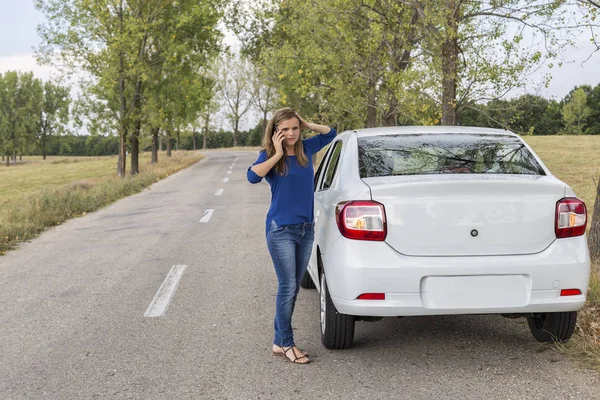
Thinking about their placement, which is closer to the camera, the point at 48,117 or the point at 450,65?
the point at 450,65

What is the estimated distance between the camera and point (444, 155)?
438 cm

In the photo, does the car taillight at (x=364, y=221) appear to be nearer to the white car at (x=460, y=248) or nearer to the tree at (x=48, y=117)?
the white car at (x=460, y=248)

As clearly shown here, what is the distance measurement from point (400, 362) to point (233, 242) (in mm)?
5646

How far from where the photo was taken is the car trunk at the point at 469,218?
3740 millimetres

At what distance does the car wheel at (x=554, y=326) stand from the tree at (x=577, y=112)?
78.7m

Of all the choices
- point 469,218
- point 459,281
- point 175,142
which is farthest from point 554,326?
point 175,142

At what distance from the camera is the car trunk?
3.74 m

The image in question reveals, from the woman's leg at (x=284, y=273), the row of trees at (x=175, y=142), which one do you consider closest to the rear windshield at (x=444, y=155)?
the woman's leg at (x=284, y=273)

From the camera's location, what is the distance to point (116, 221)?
12.5 meters

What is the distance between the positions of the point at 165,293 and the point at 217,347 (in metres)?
1.89

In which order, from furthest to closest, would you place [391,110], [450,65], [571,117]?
[571,117] → [391,110] → [450,65]

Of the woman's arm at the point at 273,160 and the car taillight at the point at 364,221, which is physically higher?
the woman's arm at the point at 273,160

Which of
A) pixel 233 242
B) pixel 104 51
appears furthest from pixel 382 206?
pixel 104 51

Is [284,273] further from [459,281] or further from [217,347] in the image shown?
[459,281]
